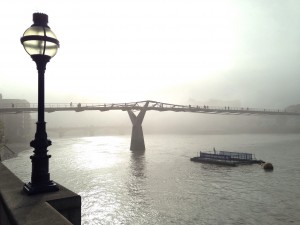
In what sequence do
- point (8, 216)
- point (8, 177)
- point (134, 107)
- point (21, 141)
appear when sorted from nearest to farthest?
1. point (8, 216)
2. point (8, 177)
3. point (134, 107)
4. point (21, 141)

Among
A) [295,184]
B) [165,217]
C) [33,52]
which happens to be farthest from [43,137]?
[295,184]

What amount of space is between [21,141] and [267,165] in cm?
12154

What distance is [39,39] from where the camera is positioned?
6289mm

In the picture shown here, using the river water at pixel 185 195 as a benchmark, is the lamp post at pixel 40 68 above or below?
above

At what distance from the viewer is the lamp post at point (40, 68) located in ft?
20.2

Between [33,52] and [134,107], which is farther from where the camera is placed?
[134,107]

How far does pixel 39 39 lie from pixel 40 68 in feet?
2.42

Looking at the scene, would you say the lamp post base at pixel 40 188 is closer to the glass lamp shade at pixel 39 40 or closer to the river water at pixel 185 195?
the glass lamp shade at pixel 39 40

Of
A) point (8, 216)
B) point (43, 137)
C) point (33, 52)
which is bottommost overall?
point (8, 216)

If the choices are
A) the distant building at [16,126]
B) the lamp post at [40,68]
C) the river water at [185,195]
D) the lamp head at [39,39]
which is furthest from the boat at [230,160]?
the distant building at [16,126]

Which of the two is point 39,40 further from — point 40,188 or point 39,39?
point 40,188

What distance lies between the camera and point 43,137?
254 inches

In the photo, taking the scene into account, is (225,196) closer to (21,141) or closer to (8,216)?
(8,216)

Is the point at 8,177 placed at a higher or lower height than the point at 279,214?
higher
